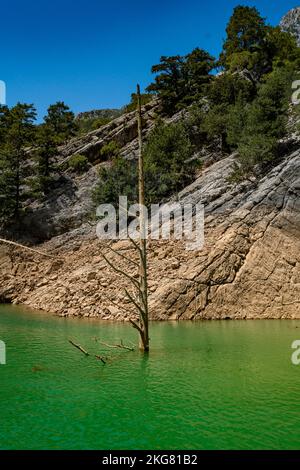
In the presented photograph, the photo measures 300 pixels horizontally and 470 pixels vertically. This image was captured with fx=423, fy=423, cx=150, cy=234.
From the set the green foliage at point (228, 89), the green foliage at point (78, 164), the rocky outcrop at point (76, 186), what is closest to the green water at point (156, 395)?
the rocky outcrop at point (76, 186)

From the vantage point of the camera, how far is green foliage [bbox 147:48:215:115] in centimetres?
6097

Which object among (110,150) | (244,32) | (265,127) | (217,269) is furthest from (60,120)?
(217,269)

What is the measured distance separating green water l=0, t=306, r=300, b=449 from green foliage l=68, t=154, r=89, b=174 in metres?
38.4

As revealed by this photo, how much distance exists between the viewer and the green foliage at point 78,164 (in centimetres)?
5517

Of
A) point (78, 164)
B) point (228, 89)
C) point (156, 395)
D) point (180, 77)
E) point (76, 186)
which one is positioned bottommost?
point (156, 395)

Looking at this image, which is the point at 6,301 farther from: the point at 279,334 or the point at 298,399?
the point at 298,399

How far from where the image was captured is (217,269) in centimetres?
2706

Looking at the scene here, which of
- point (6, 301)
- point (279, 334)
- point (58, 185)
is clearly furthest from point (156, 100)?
point (279, 334)

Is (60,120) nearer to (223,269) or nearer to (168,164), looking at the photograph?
(168,164)

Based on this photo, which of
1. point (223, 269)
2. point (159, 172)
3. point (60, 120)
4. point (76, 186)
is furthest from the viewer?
point (60, 120)

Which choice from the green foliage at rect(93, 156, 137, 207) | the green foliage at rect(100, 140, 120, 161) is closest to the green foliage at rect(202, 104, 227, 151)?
the green foliage at rect(93, 156, 137, 207)

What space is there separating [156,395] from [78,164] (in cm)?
4748

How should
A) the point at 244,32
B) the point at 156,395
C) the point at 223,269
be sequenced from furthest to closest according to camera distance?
the point at 244,32, the point at 223,269, the point at 156,395

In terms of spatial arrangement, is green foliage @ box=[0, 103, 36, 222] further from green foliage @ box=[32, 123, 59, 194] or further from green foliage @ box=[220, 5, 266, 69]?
green foliage @ box=[220, 5, 266, 69]
